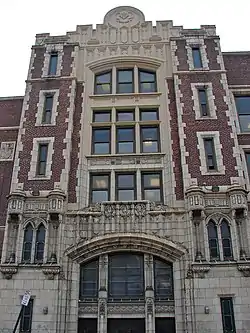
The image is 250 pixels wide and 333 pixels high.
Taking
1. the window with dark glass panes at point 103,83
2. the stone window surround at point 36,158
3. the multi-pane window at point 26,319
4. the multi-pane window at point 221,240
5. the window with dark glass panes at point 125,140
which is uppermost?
the window with dark glass panes at point 103,83

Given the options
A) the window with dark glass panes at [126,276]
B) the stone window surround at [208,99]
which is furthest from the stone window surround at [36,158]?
the stone window surround at [208,99]

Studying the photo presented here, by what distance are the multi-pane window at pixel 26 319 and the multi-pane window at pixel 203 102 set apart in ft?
40.1

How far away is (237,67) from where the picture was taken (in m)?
23.6

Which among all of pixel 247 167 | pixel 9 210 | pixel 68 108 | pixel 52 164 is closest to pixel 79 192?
pixel 52 164

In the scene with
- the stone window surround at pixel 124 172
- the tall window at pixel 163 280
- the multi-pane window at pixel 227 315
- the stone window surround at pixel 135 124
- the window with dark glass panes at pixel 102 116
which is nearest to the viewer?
the multi-pane window at pixel 227 315

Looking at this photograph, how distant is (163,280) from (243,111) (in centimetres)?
1030

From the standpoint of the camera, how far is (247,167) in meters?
19.8

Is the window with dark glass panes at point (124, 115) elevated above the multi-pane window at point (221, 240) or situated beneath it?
elevated above

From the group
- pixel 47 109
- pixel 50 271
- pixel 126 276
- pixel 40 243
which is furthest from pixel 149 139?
pixel 50 271

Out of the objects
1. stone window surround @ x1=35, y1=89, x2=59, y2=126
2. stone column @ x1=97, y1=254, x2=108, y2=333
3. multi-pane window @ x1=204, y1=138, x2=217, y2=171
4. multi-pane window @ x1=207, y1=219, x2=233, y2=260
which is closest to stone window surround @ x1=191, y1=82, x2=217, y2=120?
multi-pane window @ x1=204, y1=138, x2=217, y2=171

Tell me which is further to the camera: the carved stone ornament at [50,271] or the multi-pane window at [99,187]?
the multi-pane window at [99,187]

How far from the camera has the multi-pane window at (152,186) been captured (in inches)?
748

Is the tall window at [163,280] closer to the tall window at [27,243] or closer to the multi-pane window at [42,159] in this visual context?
the tall window at [27,243]

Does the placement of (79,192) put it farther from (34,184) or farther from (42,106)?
(42,106)
